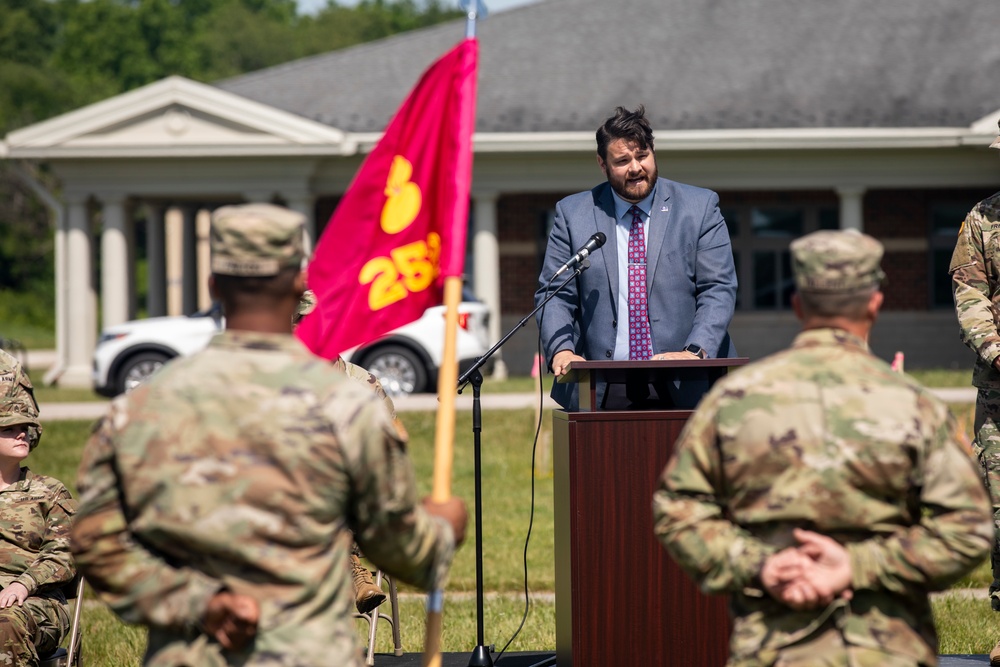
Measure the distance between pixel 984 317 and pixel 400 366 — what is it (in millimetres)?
14176

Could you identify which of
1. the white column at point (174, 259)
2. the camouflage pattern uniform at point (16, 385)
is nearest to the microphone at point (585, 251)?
the camouflage pattern uniform at point (16, 385)

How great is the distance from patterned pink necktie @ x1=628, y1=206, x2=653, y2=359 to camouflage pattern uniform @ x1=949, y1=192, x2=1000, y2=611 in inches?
51.0

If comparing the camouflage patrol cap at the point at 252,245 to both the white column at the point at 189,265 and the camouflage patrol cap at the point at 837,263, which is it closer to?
the camouflage patrol cap at the point at 837,263

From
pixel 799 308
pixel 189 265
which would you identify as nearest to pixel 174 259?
pixel 189 265

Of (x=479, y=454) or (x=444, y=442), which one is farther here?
(x=479, y=454)

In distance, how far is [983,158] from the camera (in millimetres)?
23906

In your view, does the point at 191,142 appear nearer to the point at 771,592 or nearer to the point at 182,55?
the point at 771,592

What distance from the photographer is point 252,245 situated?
326cm

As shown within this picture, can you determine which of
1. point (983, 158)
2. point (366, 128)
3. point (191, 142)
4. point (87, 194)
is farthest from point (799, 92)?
point (87, 194)

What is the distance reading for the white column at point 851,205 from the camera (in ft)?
78.9

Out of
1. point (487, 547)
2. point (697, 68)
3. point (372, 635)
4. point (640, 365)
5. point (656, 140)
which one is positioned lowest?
point (372, 635)

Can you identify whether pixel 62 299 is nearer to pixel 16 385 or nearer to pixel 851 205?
pixel 851 205

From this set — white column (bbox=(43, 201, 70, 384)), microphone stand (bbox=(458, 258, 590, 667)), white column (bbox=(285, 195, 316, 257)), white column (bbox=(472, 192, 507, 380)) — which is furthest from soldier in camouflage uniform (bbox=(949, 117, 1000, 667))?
white column (bbox=(43, 201, 70, 384))

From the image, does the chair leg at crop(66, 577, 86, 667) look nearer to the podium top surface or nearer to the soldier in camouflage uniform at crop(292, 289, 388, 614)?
the soldier in camouflage uniform at crop(292, 289, 388, 614)
